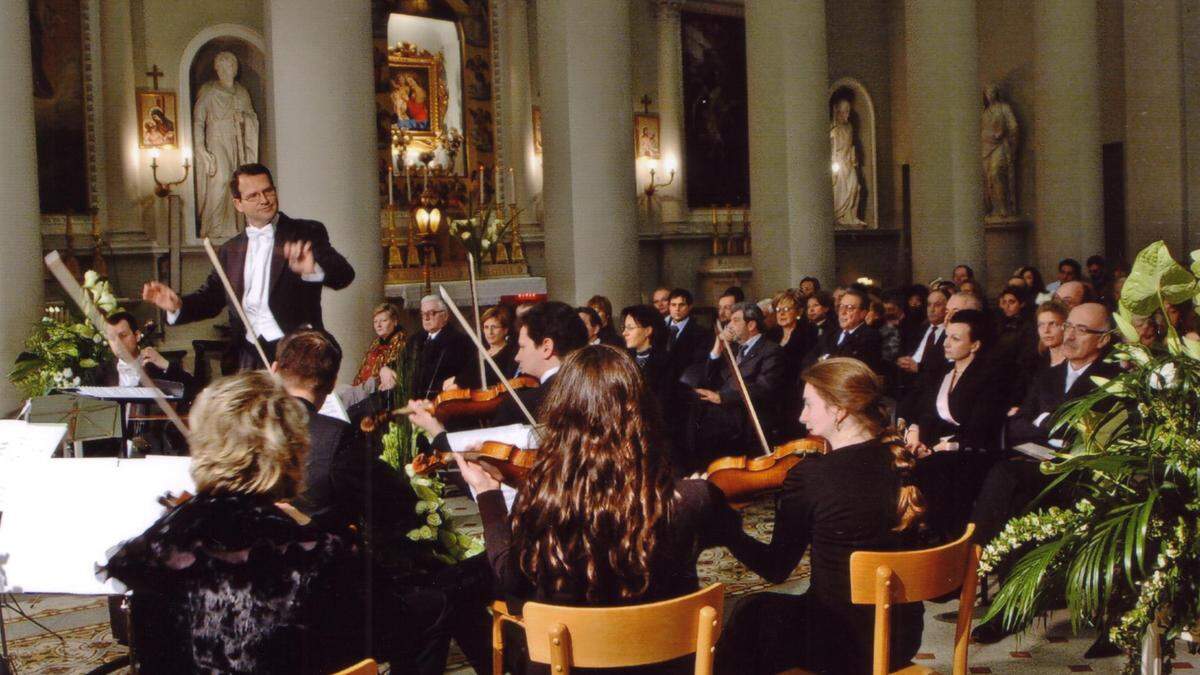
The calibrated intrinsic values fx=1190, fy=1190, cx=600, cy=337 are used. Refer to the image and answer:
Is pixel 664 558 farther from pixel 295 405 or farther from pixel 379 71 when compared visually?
pixel 379 71

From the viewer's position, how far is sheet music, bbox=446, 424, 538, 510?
4383 millimetres

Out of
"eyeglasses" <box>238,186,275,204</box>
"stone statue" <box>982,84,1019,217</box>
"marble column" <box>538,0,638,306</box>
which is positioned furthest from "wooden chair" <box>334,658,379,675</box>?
"stone statue" <box>982,84,1019,217</box>

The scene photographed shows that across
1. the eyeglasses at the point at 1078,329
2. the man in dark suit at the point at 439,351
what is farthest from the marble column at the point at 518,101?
the eyeglasses at the point at 1078,329

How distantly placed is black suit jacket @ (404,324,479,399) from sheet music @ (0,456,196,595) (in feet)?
15.7

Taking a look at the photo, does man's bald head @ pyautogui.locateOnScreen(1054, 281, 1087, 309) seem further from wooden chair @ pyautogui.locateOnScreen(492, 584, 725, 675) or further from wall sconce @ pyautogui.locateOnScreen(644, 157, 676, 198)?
wall sconce @ pyautogui.locateOnScreen(644, 157, 676, 198)

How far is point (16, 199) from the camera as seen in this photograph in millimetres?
8781

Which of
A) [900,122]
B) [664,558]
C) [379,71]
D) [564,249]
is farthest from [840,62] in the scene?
[664,558]

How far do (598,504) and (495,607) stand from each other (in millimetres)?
1067

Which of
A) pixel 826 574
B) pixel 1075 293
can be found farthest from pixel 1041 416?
pixel 826 574

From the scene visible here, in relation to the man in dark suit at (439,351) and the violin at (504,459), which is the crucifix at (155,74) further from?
the violin at (504,459)

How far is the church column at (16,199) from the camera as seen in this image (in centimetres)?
870

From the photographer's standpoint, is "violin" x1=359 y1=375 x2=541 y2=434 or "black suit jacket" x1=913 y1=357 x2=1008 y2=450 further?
"violin" x1=359 y1=375 x2=541 y2=434

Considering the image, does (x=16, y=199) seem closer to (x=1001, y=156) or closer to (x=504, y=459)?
(x=504, y=459)

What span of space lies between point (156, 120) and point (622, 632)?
12387 mm
